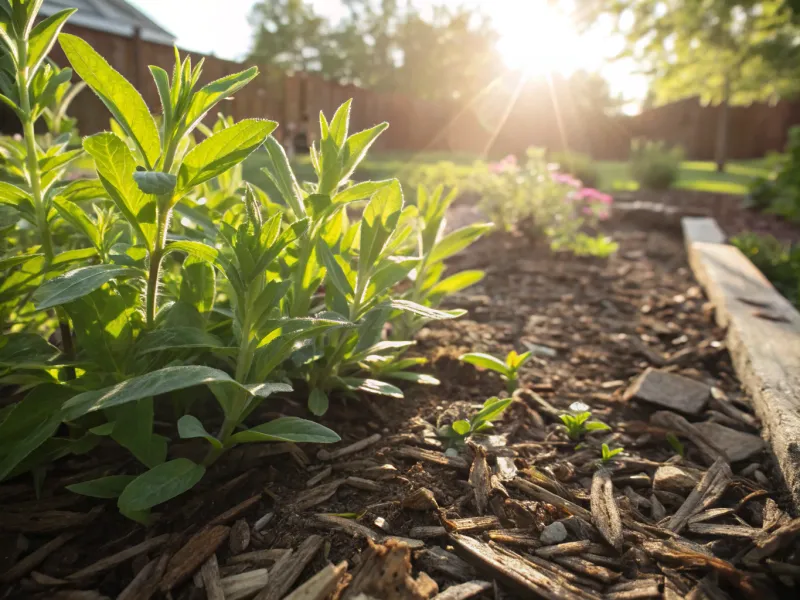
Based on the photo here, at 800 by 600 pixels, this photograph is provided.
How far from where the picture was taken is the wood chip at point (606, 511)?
1.33 metres

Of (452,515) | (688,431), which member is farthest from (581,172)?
(452,515)

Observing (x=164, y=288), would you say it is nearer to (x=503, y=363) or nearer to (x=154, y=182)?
(x=154, y=182)

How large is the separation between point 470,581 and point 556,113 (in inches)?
1029

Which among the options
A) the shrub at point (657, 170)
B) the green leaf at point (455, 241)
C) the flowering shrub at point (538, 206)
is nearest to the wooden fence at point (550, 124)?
the shrub at point (657, 170)

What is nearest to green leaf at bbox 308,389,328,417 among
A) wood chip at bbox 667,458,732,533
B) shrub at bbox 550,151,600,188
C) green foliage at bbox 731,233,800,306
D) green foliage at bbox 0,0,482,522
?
green foliage at bbox 0,0,482,522

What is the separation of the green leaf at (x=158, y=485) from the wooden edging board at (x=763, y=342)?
4.75ft

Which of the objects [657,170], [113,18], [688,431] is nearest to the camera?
[688,431]

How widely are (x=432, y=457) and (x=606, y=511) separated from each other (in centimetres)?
47

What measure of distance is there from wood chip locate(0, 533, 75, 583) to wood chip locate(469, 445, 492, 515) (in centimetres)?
96

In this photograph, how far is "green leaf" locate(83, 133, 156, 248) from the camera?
1142 mm

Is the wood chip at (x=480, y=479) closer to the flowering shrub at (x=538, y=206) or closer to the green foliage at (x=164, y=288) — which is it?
the green foliage at (x=164, y=288)

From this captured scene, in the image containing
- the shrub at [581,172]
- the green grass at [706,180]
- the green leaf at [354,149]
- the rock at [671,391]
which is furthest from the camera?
the green grass at [706,180]

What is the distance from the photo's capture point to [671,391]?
2.21 metres

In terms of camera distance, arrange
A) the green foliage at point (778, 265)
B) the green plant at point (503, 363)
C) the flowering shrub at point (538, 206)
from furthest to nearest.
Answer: the flowering shrub at point (538, 206), the green foliage at point (778, 265), the green plant at point (503, 363)
